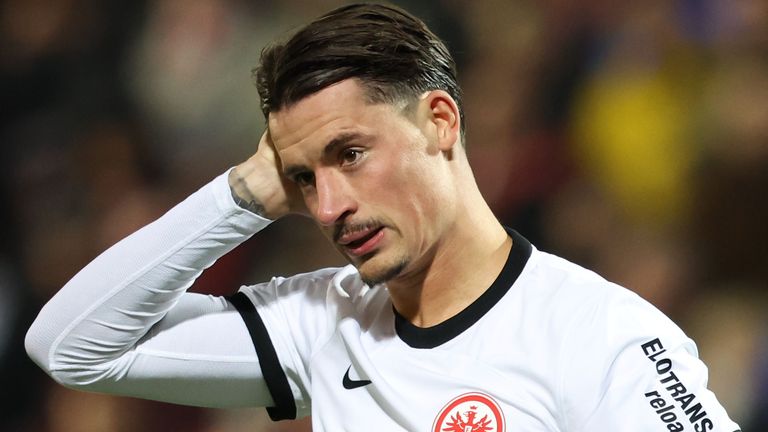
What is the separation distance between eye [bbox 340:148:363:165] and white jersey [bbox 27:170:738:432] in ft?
0.79

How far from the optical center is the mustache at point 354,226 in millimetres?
1499

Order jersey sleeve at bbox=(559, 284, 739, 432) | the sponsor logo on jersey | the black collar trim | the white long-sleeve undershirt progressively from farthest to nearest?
the white long-sleeve undershirt → the black collar trim → the sponsor logo on jersey → jersey sleeve at bbox=(559, 284, 739, 432)

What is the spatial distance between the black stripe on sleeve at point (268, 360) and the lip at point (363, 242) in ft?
1.00

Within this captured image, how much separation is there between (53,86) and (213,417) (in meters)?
1.03

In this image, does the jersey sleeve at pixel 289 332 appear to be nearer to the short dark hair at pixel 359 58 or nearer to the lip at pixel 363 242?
the lip at pixel 363 242

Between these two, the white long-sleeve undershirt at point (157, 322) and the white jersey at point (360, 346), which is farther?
the white long-sleeve undershirt at point (157, 322)

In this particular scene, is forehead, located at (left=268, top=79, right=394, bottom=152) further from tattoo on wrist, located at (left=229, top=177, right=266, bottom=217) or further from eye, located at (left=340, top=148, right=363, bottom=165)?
tattoo on wrist, located at (left=229, top=177, right=266, bottom=217)

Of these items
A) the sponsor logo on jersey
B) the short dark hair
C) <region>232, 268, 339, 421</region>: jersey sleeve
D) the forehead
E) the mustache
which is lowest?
the sponsor logo on jersey

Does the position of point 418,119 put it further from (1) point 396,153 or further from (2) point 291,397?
(2) point 291,397

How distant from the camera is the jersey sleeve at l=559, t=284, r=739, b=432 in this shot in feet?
4.28

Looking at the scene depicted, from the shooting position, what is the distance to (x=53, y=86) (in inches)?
112

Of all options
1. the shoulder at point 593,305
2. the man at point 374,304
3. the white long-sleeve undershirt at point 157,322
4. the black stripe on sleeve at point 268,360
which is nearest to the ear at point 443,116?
the man at point 374,304

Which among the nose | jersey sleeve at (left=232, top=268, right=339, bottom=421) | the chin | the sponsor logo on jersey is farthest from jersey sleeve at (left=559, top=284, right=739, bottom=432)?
jersey sleeve at (left=232, top=268, right=339, bottom=421)

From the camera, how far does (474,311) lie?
5.10ft
